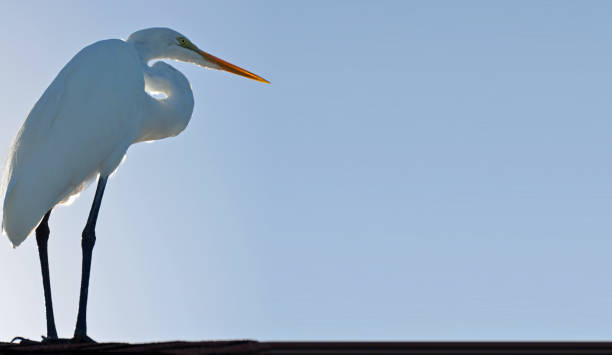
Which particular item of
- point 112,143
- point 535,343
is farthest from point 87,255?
point 535,343

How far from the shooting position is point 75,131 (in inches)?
Result: 220

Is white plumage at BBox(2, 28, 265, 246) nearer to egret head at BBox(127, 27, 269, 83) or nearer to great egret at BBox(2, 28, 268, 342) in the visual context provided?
great egret at BBox(2, 28, 268, 342)

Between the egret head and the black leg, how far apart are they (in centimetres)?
171

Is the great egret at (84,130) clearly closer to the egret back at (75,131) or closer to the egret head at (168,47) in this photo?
the egret back at (75,131)

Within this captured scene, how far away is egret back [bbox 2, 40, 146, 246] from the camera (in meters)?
5.33

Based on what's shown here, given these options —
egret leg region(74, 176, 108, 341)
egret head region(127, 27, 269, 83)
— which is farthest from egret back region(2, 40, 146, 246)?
egret head region(127, 27, 269, 83)

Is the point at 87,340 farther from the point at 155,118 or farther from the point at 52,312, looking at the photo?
the point at 155,118

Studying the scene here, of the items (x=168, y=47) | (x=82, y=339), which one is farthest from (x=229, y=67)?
(x=82, y=339)

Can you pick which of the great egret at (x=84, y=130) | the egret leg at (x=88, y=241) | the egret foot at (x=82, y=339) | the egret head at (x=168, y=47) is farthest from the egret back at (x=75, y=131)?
the egret foot at (x=82, y=339)

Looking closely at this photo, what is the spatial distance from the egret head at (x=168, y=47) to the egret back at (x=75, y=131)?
1.23ft

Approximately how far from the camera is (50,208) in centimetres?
538

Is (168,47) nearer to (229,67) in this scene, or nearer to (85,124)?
(229,67)

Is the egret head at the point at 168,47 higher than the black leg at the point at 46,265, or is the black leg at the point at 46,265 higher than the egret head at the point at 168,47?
the egret head at the point at 168,47

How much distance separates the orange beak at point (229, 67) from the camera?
686 centimetres
